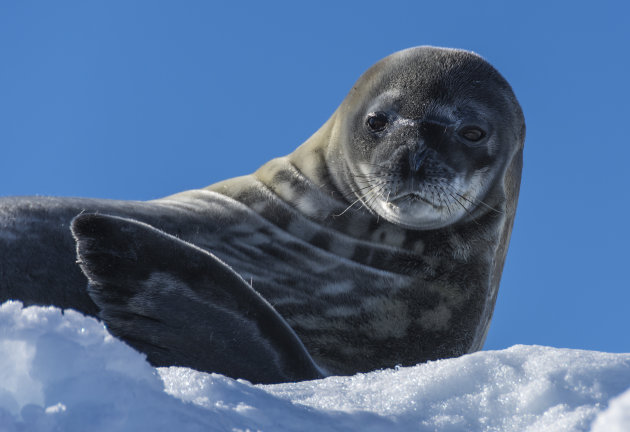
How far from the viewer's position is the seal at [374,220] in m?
4.05

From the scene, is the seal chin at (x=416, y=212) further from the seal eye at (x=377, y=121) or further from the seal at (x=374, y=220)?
the seal eye at (x=377, y=121)

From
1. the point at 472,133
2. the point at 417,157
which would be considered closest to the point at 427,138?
the point at 417,157

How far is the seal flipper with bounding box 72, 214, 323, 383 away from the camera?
10.0ft

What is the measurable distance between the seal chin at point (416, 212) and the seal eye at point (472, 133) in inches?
16.6

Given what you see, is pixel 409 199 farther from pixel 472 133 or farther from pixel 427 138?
pixel 472 133

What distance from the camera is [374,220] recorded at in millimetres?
4547

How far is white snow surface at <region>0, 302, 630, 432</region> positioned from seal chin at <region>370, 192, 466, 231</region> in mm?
2103

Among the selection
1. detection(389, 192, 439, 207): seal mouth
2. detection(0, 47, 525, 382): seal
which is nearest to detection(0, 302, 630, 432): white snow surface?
detection(0, 47, 525, 382): seal

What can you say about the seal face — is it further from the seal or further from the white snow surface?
the white snow surface

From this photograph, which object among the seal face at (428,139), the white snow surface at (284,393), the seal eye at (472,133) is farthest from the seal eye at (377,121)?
the white snow surface at (284,393)

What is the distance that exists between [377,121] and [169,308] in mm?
1984

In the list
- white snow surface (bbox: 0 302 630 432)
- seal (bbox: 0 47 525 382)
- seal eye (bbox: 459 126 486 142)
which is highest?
seal eye (bbox: 459 126 486 142)

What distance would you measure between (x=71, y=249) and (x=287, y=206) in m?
1.40

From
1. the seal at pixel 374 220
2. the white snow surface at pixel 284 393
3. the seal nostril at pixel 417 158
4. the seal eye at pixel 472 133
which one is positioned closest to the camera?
the white snow surface at pixel 284 393
